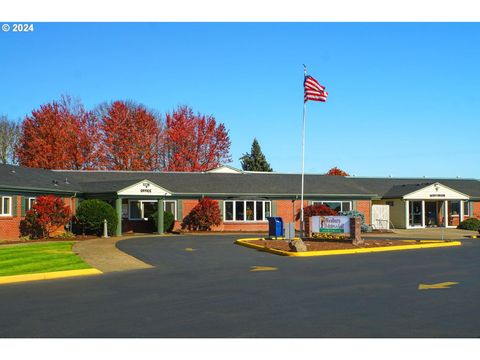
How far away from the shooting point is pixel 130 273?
15.4 metres

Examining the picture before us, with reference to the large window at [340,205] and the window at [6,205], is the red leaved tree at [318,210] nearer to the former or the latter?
the large window at [340,205]

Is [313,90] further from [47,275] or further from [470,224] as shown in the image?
[47,275]

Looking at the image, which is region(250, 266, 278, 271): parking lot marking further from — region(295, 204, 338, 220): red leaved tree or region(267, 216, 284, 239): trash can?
region(295, 204, 338, 220): red leaved tree

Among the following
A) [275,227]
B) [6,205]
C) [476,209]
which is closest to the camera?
[275,227]

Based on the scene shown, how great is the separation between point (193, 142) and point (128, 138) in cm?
800

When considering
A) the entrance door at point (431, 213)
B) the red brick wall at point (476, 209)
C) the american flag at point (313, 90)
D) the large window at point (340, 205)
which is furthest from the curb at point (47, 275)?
the red brick wall at point (476, 209)

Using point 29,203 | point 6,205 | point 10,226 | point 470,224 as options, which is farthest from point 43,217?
point 470,224

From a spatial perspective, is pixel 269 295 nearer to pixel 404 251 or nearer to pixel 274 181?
pixel 404 251

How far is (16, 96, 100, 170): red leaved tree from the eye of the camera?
54.2 m

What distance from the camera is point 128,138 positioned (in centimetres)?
6059

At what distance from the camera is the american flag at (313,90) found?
94.9ft

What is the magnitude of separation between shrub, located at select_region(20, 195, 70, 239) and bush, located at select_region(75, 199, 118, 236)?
4.42 ft

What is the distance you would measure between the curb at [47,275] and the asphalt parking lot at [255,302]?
2.12 feet

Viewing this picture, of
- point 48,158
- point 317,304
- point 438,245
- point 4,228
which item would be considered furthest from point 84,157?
point 317,304
